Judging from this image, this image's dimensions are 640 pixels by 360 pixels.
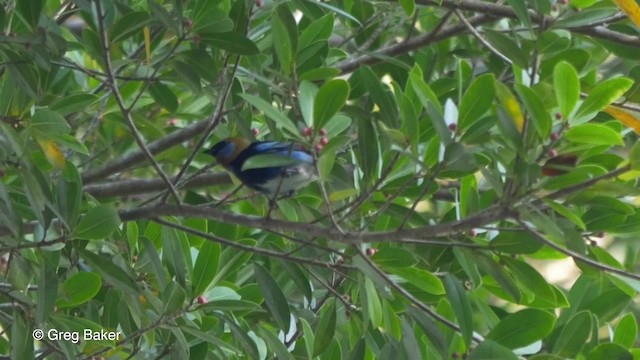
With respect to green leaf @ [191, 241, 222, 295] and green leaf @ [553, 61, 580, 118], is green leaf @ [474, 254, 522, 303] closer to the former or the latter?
green leaf @ [553, 61, 580, 118]

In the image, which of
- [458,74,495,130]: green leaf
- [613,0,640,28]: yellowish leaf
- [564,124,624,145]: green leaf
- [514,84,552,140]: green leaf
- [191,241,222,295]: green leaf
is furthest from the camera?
[191,241,222,295]: green leaf

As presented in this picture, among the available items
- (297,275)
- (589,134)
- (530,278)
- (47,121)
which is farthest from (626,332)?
(47,121)

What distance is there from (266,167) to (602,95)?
0.92 metres

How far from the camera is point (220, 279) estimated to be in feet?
9.91

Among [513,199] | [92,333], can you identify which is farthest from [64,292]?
[513,199]

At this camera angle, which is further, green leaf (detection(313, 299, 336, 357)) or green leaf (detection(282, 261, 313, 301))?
green leaf (detection(282, 261, 313, 301))

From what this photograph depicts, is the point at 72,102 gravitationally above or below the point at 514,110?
below

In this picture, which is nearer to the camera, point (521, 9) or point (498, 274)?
point (498, 274)

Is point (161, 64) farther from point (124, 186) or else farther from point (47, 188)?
point (124, 186)

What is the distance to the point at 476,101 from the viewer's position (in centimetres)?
243

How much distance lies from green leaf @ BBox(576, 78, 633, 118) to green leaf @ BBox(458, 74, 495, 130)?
211mm

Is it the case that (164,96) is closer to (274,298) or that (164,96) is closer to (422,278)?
(274,298)

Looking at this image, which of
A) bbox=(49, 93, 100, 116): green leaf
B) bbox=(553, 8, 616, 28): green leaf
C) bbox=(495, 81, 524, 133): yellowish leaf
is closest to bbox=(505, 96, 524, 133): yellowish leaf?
bbox=(495, 81, 524, 133): yellowish leaf

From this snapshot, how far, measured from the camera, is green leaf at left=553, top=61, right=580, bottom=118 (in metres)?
2.27
